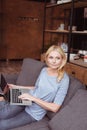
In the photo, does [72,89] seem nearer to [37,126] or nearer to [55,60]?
[55,60]

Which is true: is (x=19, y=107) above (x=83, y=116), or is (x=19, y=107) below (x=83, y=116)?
below

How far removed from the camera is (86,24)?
462cm

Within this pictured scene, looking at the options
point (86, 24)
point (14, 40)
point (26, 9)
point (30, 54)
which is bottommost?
point (30, 54)

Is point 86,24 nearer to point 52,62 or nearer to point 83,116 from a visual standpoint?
point 52,62

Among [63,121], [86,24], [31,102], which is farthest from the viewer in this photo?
[86,24]

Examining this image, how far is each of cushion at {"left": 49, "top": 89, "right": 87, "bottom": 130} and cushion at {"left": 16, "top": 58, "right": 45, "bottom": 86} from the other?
3.11 feet

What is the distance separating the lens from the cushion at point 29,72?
8.54 ft

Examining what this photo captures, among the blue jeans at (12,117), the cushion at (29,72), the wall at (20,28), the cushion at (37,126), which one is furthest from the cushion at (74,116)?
the wall at (20,28)

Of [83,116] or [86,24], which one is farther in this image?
[86,24]

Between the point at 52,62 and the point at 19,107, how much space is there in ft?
1.67

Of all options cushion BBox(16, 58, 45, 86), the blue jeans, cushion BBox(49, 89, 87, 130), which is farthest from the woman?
cushion BBox(16, 58, 45, 86)

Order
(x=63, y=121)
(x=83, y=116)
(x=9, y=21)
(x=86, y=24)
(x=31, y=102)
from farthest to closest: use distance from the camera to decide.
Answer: (x=9, y=21) → (x=86, y=24) → (x=31, y=102) → (x=63, y=121) → (x=83, y=116)

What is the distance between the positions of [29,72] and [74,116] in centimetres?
127

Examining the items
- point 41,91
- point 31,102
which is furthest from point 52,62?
point 31,102
